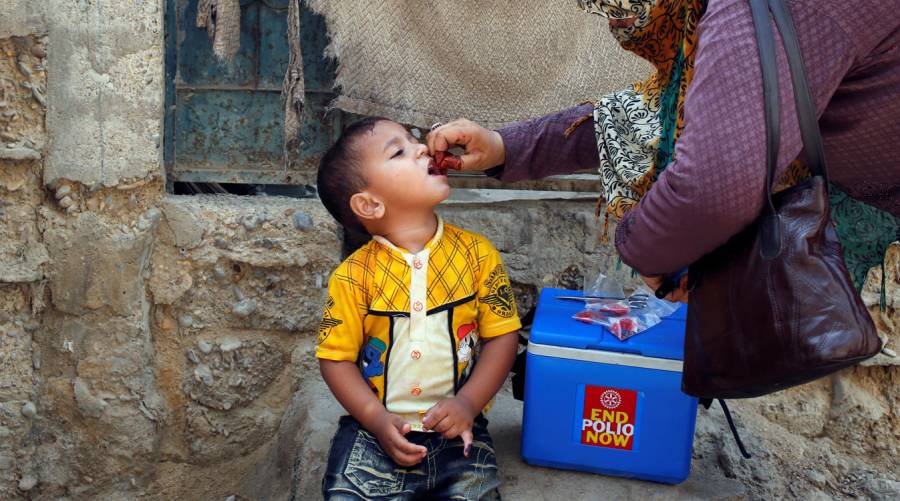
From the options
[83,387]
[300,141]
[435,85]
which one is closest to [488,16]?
[435,85]

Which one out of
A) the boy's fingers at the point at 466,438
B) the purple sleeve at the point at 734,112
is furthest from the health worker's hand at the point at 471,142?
the purple sleeve at the point at 734,112

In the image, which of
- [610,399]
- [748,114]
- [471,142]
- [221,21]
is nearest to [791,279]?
[748,114]

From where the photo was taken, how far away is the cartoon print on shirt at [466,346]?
204 centimetres

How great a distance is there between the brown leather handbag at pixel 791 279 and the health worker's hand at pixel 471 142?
75cm

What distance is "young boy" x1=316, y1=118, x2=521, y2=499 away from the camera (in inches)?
77.1

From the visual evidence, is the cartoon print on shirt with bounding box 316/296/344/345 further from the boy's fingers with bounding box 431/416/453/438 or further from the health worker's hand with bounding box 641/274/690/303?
the health worker's hand with bounding box 641/274/690/303

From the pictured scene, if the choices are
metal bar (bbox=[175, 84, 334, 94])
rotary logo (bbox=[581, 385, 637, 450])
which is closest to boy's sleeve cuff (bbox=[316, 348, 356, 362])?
rotary logo (bbox=[581, 385, 637, 450])

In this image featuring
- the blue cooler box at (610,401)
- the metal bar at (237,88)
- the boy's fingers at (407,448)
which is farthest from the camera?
the metal bar at (237,88)

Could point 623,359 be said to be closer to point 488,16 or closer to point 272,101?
point 488,16

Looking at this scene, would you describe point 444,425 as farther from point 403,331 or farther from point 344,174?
point 344,174

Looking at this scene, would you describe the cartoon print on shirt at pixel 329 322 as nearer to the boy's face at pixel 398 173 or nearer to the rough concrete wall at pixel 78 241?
the boy's face at pixel 398 173

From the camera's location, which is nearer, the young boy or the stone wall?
the young boy

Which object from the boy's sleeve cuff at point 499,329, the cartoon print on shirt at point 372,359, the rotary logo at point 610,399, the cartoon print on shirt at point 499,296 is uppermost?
the cartoon print on shirt at point 499,296

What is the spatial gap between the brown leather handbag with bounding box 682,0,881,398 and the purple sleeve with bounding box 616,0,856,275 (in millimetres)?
18
